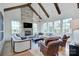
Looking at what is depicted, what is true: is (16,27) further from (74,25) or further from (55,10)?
(74,25)

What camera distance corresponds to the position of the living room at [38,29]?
237cm

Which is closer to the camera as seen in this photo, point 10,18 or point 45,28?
point 10,18

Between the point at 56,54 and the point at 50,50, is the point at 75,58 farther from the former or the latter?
the point at 50,50

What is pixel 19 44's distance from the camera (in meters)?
2.45

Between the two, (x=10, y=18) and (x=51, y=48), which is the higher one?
(x=10, y=18)

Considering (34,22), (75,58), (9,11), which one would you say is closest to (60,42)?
(75,58)

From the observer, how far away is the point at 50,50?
7.96ft

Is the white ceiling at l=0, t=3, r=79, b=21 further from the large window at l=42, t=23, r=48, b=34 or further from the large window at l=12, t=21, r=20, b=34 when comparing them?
the large window at l=12, t=21, r=20, b=34

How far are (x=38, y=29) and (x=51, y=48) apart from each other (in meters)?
0.50

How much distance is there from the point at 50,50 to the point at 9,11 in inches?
46.8

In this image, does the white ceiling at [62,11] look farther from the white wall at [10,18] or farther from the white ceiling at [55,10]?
the white wall at [10,18]

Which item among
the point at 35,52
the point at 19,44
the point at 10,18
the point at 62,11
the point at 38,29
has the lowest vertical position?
the point at 35,52

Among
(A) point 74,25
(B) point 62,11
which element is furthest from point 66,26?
(B) point 62,11

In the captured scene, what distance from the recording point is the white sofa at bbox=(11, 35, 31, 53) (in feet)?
7.92
